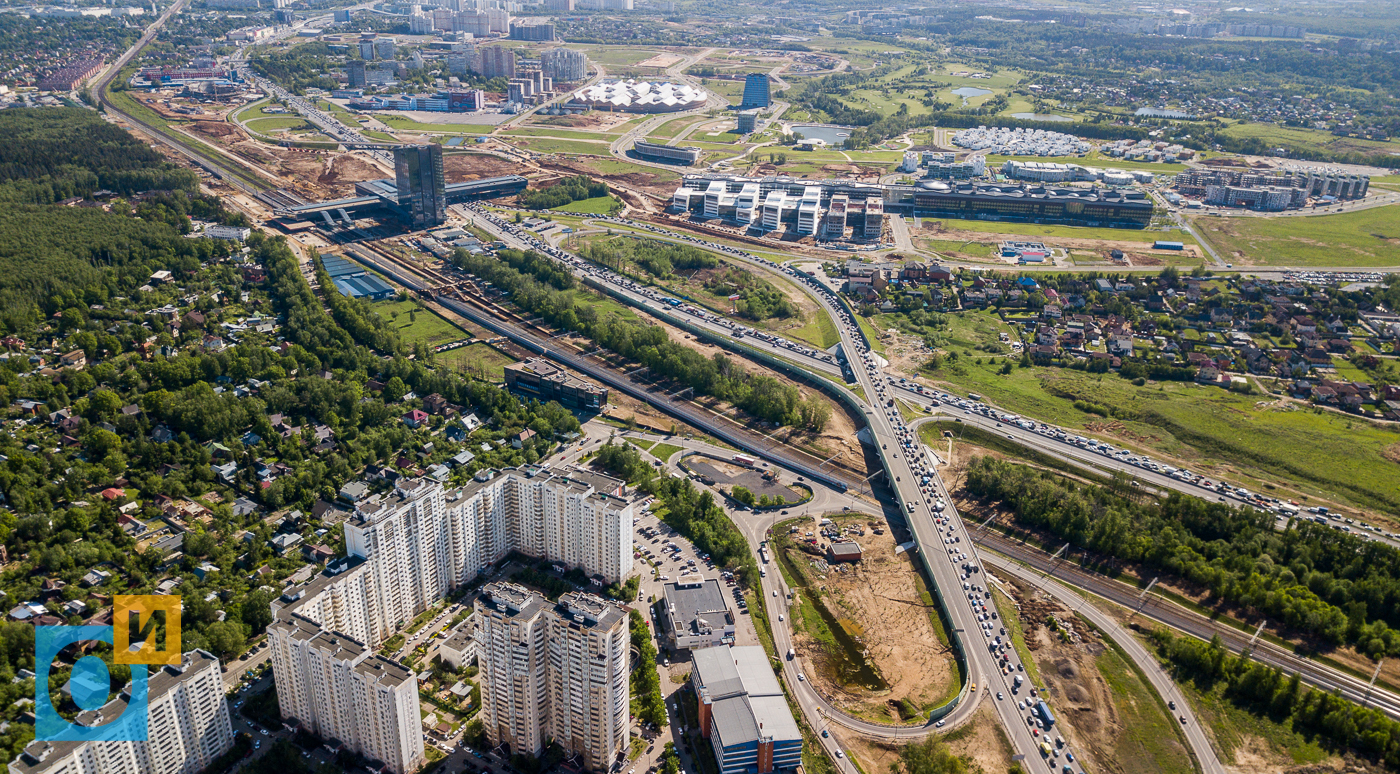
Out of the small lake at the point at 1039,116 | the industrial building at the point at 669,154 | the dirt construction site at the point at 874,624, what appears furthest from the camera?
the small lake at the point at 1039,116

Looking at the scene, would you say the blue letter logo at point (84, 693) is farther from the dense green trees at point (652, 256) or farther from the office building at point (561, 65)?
the office building at point (561, 65)

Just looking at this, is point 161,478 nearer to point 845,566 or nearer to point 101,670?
point 101,670

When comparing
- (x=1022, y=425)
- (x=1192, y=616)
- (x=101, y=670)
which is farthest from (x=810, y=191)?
(x=101, y=670)

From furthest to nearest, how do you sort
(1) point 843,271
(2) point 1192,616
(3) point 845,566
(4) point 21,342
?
1. (1) point 843,271
2. (4) point 21,342
3. (3) point 845,566
4. (2) point 1192,616

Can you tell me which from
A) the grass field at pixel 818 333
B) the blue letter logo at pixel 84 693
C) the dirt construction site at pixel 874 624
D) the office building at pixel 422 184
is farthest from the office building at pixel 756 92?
the blue letter logo at pixel 84 693

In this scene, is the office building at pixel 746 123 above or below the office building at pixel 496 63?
below

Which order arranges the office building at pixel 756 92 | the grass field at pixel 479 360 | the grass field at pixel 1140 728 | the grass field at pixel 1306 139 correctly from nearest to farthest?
the grass field at pixel 1140 728, the grass field at pixel 479 360, the grass field at pixel 1306 139, the office building at pixel 756 92

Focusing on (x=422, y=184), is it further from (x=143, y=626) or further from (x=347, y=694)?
(x=347, y=694)
